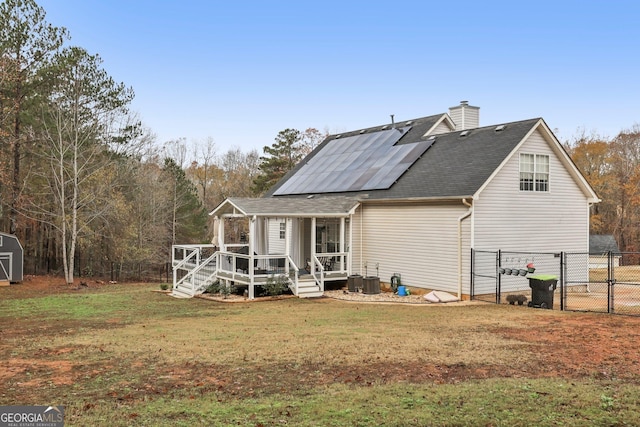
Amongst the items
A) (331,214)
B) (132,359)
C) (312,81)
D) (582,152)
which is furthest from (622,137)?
(132,359)

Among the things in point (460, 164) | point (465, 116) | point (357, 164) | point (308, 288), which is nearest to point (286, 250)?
point (308, 288)

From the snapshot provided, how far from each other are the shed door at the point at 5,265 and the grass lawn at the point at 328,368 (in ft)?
42.1

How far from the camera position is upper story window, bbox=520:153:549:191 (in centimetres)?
1853

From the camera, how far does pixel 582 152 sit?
49281 millimetres

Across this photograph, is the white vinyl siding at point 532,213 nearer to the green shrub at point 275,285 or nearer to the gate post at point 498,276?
the gate post at point 498,276

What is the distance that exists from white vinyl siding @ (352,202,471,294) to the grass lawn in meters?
3.18

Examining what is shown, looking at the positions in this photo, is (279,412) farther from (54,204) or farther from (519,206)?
(54,204)

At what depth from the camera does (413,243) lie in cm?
1892

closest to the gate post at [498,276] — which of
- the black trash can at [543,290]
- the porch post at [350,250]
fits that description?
the black trash can at [543,290]

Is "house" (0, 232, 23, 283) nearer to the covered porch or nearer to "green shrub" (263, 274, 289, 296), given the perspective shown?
the covered porch

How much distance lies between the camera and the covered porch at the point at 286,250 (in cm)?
1842

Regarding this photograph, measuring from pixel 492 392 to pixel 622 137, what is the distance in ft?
176

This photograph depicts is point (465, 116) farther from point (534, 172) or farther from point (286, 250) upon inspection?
point (286, 250)

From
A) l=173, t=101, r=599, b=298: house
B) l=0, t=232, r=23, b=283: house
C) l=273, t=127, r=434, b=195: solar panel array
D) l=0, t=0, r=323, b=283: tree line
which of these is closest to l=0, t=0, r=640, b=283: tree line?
l=0, t=0, r=323, b=283: tree line
